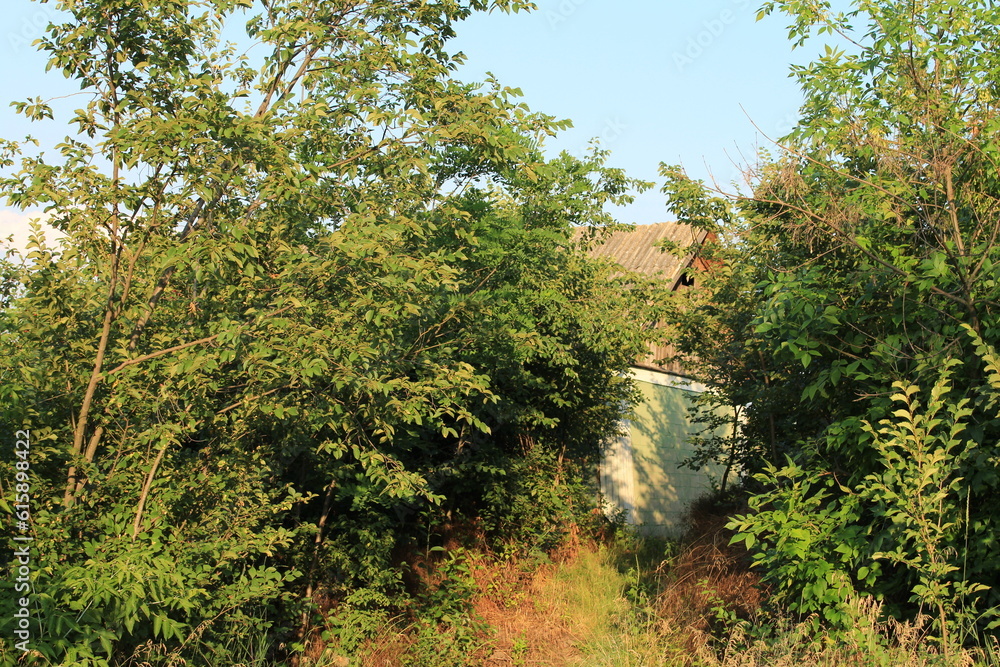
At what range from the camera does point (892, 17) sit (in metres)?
6.47

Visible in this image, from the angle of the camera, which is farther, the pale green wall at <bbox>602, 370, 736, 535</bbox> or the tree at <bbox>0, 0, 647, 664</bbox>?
the pale green wall at <bbox>602, 370, 736, 535</bbox>

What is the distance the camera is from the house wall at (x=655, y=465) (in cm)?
1483

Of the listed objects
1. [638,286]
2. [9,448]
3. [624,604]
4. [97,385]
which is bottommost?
[624,604]

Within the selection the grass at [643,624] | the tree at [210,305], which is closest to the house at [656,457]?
the grass at [643,624]

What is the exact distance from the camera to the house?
48.5ft

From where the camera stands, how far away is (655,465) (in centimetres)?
1594

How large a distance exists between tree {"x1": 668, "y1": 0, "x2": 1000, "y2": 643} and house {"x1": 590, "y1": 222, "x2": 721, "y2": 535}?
7.64m

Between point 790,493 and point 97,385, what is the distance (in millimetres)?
4738

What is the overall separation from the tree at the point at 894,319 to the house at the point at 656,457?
7639 millimetres

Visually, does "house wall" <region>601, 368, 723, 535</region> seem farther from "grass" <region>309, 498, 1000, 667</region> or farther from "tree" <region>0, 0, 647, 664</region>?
"tree" <region>0, 0, 647, 664</region>

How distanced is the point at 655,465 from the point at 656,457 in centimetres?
16

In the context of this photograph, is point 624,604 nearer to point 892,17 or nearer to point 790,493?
point 790,493

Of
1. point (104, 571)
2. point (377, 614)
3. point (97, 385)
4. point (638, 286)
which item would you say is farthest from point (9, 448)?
point (638, 286)

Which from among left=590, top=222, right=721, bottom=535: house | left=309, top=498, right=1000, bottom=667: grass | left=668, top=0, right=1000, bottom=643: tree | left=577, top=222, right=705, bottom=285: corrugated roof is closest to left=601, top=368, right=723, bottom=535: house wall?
left=590, top=222, right=721, bottom=535: house
